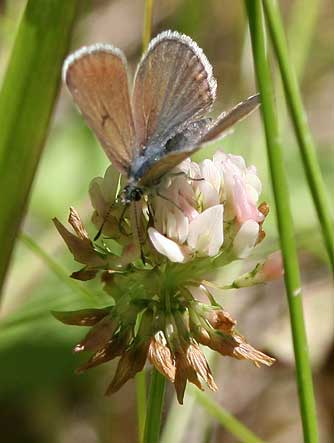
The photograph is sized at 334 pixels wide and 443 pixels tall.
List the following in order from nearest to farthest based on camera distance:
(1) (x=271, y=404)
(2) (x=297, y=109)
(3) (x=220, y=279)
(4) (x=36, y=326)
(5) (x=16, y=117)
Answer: (2) (x=297, y=109), (5) (x=16, y=117), (3) (x=220, y=279), (4) (x=36, y=326), (1) (x=271, y=404)

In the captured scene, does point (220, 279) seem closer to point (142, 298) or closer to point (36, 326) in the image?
point (36, 326)

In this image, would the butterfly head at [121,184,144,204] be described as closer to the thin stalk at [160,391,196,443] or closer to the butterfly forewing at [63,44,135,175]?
the butterfly forewing at [63,44,135,175]

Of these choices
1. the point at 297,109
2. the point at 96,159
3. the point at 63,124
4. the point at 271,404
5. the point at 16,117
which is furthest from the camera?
the point at 63,124

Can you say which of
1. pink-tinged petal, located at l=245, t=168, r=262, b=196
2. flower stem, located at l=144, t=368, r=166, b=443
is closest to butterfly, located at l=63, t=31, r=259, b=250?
pink-tinged petal, located at l=245, t=168, r=262, b=196

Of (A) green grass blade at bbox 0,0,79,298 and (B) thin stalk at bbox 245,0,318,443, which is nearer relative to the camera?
(B) thin stalk at bbox 245,0,318,443

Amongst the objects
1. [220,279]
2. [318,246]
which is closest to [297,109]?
→ [220,279]

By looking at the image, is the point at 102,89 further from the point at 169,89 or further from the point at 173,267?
the point at 173,267

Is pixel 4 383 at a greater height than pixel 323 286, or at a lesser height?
lesser

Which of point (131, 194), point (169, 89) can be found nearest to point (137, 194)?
point (131, 194)

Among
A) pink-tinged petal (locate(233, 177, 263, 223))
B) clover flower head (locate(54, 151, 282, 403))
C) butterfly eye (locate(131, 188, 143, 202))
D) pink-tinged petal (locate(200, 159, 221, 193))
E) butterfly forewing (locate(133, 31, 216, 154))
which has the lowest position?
clover flower head (locate(54, 151, 282, 403))
